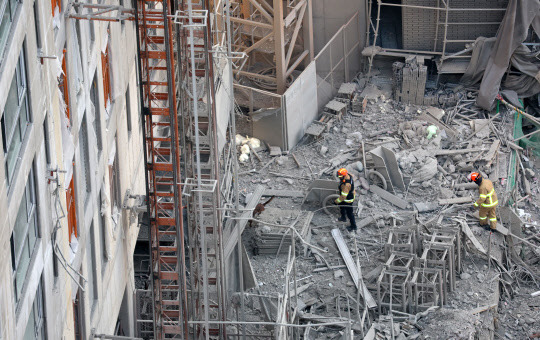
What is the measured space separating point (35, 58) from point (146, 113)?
617 centimetres

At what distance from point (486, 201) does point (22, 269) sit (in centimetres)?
1613

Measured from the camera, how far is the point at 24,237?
17.7 m

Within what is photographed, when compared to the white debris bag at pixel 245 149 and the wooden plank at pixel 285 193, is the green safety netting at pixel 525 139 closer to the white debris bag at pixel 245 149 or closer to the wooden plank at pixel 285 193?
the wooden plank at pixel 285 193

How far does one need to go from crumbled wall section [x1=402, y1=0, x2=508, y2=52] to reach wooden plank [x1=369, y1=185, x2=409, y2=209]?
8.07 m

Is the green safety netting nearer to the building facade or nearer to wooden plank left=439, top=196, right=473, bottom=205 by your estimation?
wooden plank left=439, top=196, right=473, bottom=205

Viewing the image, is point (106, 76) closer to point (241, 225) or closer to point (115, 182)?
point (115, 182)

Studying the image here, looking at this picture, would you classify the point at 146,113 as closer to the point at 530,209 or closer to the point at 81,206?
the point at 81,206

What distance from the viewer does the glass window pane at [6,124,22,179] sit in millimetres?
16875

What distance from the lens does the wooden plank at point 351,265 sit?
1110 inches

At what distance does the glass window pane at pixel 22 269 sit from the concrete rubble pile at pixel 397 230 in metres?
7.84

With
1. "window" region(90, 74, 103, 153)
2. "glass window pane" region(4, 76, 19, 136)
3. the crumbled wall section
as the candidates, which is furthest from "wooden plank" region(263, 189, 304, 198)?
"glass window pane" region(4, 76, 19, 136)

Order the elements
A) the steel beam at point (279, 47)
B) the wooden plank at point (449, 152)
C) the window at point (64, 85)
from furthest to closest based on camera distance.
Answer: the steel beam at point (279, 47) → the wooden plank at point (449, 152) → the window at point (64, 85)

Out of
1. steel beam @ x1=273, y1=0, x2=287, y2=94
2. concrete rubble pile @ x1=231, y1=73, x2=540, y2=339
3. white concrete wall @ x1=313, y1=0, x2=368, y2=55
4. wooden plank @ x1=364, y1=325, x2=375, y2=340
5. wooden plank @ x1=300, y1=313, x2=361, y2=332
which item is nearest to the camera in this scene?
→ wooden plank @ x1=364, y1=325, x2=375, y2=340

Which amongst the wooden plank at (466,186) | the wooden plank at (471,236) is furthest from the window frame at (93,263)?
the wooden plank at (466,186)
